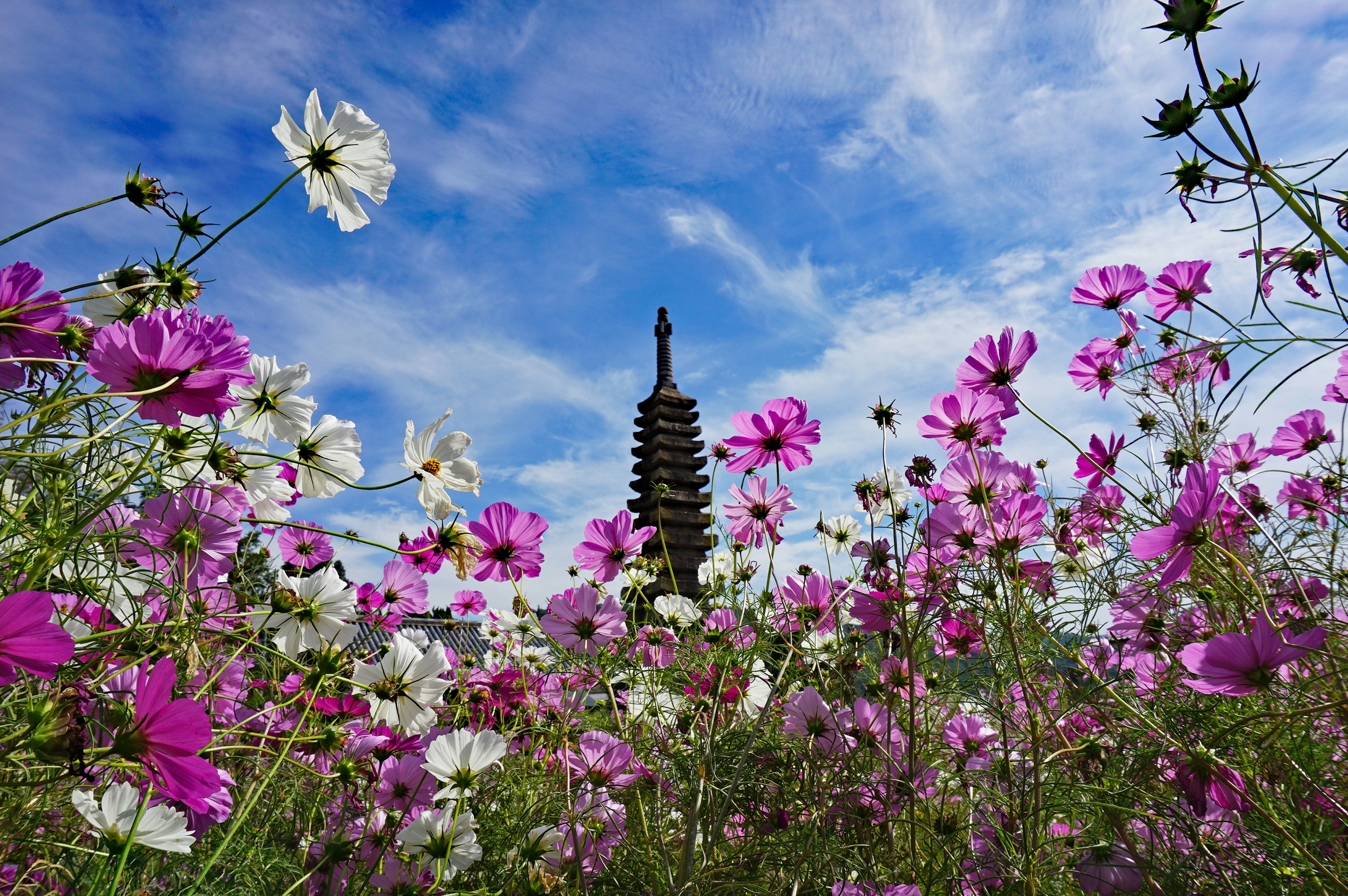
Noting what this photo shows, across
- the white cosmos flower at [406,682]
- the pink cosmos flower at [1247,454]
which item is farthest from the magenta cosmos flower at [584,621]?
the pink cosmos flower at [1247,454]

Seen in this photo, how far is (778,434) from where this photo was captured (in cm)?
111

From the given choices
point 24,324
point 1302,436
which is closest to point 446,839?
point 24,324

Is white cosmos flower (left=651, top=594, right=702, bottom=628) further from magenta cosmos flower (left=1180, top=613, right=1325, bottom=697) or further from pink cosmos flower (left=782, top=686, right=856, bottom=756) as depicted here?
magenta cosmos flower (left=1180, top=613, right=1325, bottom=697)

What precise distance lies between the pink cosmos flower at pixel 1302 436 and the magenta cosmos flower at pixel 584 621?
4.58ft

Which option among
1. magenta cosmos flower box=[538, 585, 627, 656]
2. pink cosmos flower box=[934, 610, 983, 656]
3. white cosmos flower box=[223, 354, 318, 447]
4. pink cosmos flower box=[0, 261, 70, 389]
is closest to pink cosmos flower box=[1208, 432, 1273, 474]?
pink cosmos flower box=[934, 610, 983, 656]

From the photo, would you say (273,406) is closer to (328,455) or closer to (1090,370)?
(328,455)

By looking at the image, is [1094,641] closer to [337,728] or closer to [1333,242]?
[1333,242]

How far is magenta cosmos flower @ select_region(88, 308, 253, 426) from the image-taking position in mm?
535

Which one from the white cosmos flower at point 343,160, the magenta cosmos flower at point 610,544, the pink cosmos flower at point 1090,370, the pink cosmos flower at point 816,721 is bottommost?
the pink cosmos flower at point 816,721

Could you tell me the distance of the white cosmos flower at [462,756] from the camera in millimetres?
843

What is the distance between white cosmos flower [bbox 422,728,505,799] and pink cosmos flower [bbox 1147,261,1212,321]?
1248 mm

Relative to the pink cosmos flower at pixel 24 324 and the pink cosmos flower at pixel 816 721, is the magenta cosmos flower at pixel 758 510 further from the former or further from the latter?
the pink cosmos flower at pixel 24 324

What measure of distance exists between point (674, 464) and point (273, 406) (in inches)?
452

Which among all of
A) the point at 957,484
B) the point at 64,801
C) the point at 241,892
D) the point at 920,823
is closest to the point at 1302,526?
the point at 957,484
